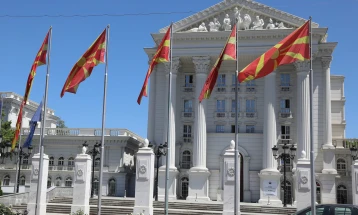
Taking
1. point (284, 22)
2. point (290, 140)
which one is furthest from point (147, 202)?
point (284, 22)

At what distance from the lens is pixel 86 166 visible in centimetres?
2788

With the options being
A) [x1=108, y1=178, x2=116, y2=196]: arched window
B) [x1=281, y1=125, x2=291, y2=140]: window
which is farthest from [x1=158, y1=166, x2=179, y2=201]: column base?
[x1=281, y1=125, x2=291, y2=140]: window

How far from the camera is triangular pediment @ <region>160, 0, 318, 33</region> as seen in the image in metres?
44.6

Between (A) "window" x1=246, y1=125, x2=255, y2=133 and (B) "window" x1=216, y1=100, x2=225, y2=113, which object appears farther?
(B) "window" x1=216, y1=100, x2=225, y2=113

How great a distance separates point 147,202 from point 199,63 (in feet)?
76.4

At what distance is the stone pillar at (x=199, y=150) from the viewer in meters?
44.0

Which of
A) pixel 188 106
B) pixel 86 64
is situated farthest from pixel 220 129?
pixel 86 64

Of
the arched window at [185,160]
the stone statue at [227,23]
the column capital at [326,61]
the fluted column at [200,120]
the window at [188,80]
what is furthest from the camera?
the window at [188,80]

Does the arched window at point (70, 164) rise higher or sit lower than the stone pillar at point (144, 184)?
higher

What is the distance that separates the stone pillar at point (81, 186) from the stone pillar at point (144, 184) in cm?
397

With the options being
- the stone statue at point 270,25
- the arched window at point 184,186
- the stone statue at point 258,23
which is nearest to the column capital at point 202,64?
the stone statue at point 258,23

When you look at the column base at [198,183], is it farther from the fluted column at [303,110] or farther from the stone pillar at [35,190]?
the stone pillar at [35,190]

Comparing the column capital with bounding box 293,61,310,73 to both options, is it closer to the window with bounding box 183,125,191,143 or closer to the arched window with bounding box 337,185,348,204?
the arched window with bounding box 337,185,348,204

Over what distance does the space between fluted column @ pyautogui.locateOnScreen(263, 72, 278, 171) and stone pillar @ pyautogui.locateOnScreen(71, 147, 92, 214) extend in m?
20.6
